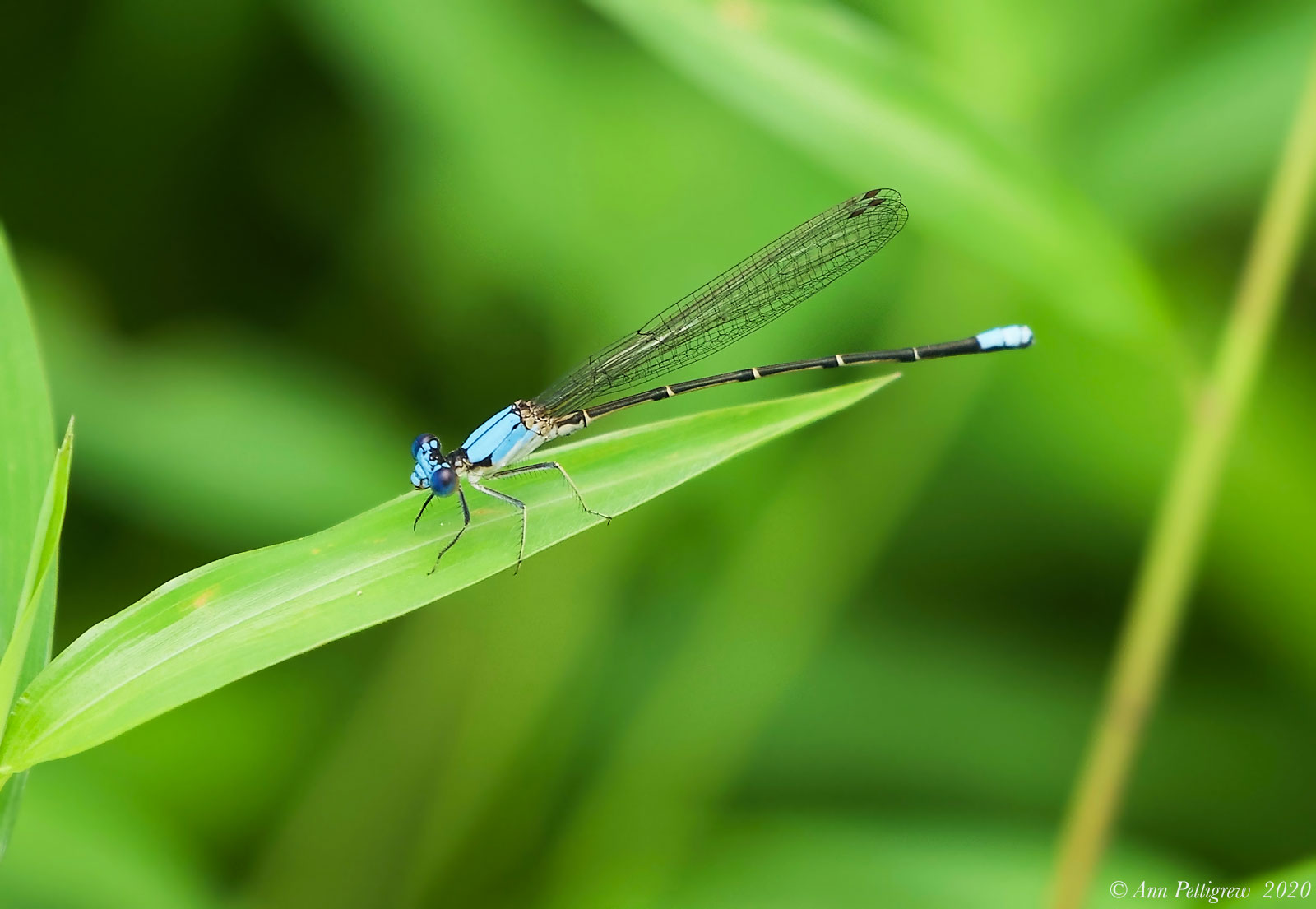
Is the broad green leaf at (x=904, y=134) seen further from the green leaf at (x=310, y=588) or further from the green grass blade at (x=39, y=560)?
the green grass blade at (x=39, y=560)

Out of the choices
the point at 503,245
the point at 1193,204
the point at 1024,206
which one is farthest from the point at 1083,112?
the point at 503,245

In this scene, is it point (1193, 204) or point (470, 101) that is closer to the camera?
point (470, 101)

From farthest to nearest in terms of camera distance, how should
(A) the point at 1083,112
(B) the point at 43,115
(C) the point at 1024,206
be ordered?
(B) the point at 43,115 → (A) the point at 1083,112 → (C) the point at 1024,206

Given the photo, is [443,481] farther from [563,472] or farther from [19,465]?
[19,465]

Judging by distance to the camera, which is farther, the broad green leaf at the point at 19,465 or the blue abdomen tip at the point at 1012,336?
the blue abdomen tip at the point at 1012,336

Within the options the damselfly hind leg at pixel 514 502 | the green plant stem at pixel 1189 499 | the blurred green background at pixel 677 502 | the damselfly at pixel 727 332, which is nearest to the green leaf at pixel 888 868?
the blurred green background at pixel 677 502

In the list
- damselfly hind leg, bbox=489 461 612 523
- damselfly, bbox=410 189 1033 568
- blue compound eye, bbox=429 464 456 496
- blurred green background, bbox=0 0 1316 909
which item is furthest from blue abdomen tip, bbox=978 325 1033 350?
blue compound eye, bbox=429 464 456 496

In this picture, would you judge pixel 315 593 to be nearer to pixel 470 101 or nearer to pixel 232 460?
pixel 232 460
